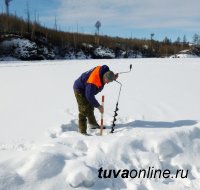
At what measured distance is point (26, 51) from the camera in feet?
103

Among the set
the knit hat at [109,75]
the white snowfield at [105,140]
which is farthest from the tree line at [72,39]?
the knit hat at [109,75]

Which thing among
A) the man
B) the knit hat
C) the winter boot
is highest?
the knit hat

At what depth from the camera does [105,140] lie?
195 inches

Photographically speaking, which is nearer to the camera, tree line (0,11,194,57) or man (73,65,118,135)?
man (73,65,118,135)

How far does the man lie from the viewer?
6.26 metres

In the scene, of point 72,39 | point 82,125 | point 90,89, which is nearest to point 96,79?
point 90,89

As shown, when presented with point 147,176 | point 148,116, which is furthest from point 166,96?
point 147,176

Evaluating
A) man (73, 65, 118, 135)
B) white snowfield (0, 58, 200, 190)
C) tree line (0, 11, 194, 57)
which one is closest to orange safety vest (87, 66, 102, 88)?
man (73, 65, 118, 135)

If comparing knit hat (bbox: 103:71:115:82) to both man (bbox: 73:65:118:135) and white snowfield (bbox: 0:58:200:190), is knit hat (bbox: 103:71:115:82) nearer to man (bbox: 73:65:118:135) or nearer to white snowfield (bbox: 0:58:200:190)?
man (bbox: 73:65:118:135)

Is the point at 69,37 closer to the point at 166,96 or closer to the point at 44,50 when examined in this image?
the point at 44,50

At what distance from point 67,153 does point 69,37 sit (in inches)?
1473

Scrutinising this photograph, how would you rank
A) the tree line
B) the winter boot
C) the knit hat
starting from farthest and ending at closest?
1. the tree line
2. the winter boot
3. the knit hat

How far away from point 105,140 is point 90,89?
59.8 inches

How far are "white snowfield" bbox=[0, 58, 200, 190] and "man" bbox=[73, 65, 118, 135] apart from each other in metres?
0.36
